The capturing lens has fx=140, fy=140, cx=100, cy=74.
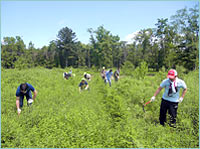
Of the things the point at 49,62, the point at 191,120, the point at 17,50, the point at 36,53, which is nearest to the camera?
the point at 191,120

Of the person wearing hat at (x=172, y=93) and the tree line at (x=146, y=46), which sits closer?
the person wearing hat at (x=172, y=93)

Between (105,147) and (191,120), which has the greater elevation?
(191,120)

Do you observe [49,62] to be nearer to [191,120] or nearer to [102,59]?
A: [102,59]

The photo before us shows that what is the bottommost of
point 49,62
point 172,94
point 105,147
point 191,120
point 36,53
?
point 105,147

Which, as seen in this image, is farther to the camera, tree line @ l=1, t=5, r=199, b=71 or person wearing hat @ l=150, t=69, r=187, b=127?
tree line @ l=1, t=5, r=199, b=71

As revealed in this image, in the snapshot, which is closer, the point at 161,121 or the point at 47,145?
the point at 47,145

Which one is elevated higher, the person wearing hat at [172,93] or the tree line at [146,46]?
the tree line at [146,46]

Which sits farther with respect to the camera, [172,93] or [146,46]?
[146,46]

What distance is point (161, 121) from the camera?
4680 mm

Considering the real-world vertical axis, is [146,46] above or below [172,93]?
above

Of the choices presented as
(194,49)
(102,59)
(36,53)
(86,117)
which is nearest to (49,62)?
(36,53)

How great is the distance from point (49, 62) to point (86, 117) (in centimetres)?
5064

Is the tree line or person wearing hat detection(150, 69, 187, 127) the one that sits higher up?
the tree line

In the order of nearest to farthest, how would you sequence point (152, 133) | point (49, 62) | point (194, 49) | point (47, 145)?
point (47, 145) → point (152, 133) → point (194, 49) → point (49, 62)
